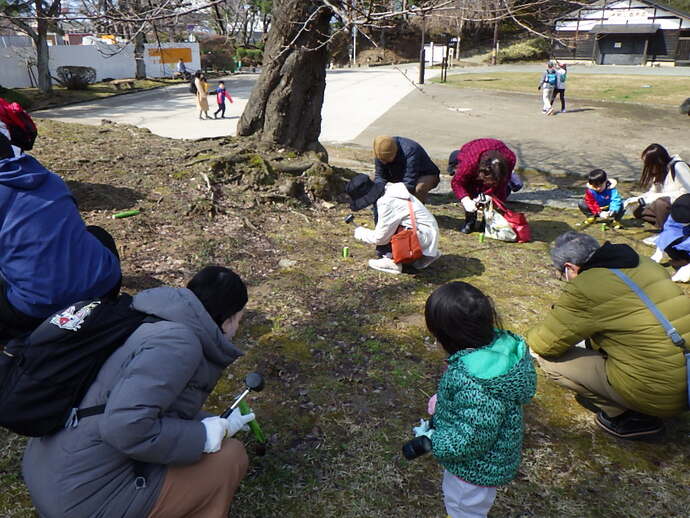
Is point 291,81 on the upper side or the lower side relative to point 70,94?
upper

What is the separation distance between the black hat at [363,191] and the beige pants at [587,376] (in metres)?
2.37

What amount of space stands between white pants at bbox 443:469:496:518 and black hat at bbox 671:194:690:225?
12.7ft

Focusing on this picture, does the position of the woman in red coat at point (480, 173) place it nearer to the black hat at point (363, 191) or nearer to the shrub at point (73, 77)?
the black hat at point (363, 191)

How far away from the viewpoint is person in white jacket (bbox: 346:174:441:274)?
4809 millimetres

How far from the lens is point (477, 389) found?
1884 mm

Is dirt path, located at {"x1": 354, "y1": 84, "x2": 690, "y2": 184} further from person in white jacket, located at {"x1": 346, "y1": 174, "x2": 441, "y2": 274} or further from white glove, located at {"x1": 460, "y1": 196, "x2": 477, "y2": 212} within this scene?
person in white jacket, located at {"x1": 346, "y1": 174, "x2": 441, "y2": 274}

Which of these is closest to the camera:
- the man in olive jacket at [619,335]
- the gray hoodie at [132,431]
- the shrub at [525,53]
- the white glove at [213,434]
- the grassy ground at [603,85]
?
the gray hoodie at [132,431]

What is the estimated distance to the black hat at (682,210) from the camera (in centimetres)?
473

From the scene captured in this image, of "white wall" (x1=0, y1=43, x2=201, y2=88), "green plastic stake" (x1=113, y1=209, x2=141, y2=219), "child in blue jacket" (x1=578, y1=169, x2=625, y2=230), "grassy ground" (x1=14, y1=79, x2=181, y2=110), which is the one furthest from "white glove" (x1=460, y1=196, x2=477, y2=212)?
"white wall" (x1=0, y1=43, x2=201, y2=88)

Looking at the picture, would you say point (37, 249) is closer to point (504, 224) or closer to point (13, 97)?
point (504, 224)

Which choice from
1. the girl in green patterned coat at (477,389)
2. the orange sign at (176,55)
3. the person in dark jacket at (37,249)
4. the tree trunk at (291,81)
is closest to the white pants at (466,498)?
the girl in green patterned coat at (477,389)

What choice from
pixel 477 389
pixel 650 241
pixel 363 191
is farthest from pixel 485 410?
pixel 650 241

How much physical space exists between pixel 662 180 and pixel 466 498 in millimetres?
5446

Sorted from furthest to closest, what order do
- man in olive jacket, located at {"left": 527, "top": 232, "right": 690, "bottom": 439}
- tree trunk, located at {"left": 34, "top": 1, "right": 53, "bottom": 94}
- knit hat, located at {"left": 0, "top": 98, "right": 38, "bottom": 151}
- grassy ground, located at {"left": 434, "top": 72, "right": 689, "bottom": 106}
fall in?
grassy ground, located at {"left": 434, "top": 72, "right": 689, "bottom": 106}
tree trunk, located at {"left": 34, "top": 1, "right": 53, "bottom": 94}
knit hat, located at {"left": 0, "top": 98, "right": 38, "bottom": 151}
man in olive jacket, located at {"left": 527, "top": 232, "right": 690, "bottom": 439}
